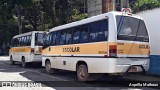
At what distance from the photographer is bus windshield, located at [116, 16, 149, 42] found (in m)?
10.9

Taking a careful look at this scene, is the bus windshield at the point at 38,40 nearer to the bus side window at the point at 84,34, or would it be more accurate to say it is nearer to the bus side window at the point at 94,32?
the bus side window at the point at 84,34

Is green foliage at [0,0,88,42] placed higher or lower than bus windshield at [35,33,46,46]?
higher

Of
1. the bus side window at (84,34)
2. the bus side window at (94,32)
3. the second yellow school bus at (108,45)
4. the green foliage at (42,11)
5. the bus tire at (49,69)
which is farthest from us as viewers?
the green foliage at (42,11)

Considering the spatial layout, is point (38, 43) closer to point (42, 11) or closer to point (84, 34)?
point (84, 34)

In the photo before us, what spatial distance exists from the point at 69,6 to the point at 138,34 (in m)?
21.0

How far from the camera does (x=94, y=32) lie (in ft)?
38.9


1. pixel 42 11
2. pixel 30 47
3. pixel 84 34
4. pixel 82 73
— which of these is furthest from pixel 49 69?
pixel 42 11

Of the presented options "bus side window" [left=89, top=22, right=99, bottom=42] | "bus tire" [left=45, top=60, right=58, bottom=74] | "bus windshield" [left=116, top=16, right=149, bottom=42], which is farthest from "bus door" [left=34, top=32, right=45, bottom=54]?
"bus windshield" [left=116, top=16, right=149, bottom=42]

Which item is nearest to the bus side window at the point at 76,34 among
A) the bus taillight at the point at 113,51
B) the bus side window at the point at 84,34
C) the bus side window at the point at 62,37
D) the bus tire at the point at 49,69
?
the bus side window at the point at 84,34

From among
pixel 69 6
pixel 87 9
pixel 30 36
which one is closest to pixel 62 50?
pixel 30 36

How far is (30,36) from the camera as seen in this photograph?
66.1ft

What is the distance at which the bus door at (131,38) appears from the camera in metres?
10.8

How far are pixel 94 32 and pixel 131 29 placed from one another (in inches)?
58.0

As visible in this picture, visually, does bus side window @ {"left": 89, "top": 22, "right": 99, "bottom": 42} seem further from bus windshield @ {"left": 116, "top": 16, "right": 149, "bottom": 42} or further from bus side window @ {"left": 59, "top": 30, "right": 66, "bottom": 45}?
bus side window @ {"left": 59, "top": 30, "right": 66, "bottom": 45}
